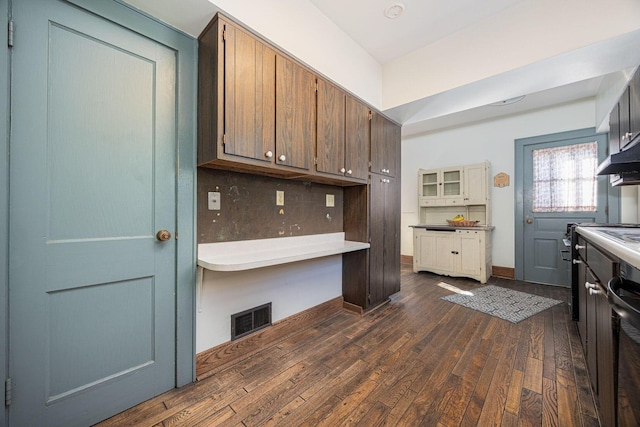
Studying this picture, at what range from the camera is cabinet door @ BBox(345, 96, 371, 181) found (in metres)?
2.33

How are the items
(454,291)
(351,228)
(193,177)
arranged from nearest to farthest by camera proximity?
(193,177) → (351,228) → (454,291)

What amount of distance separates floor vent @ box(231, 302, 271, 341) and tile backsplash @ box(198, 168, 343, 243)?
578mm

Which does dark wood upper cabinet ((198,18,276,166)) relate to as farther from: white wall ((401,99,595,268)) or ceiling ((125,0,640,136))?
white wall ((401,99,595,268))

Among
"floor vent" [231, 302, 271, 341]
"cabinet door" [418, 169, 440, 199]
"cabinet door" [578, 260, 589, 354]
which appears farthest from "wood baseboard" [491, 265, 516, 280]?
"floor vent" [231, 302, 271, 341]

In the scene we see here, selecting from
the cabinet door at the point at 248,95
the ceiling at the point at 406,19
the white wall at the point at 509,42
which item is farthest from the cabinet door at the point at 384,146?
the cabinet door at the point at 248,95

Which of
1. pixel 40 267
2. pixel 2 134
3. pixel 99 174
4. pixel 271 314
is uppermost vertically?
pixel 2 134

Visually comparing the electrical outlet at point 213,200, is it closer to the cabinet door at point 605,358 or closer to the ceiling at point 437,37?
the ceiling at point 437,37

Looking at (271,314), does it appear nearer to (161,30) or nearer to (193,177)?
(193,177)

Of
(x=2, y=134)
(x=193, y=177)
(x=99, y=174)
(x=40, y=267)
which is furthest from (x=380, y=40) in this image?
(x=40, y=267)

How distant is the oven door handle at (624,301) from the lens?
0.67 m

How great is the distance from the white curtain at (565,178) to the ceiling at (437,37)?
1.62 meters

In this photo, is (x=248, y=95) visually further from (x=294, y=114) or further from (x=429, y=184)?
(x=429, y=184)

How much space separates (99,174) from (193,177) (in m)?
0.45

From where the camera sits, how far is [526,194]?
3.93 metres
